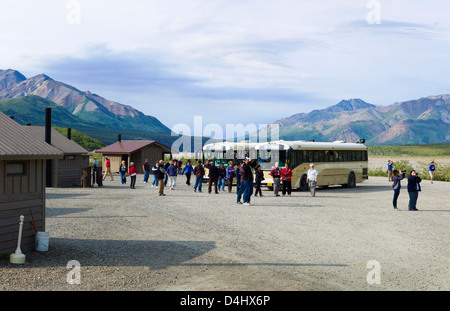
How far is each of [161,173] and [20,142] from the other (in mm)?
13972

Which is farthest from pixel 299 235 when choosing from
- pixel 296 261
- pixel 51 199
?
A: pixel 51 199

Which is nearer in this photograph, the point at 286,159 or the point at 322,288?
the point at 322,288

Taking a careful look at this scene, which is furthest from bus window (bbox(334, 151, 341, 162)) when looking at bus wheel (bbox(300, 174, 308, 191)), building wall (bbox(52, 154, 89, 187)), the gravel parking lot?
building wall (bbox(52, 154, 89, 187))

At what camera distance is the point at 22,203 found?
35.7ft

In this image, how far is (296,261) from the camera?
10055 millimetres

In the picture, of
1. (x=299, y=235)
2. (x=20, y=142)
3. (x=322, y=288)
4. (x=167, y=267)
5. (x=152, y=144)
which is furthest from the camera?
(x=152, y=144)

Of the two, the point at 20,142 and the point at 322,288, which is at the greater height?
the point at 20,142

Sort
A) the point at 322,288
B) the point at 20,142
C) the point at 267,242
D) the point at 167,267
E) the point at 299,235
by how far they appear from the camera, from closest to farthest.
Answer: the point at 322,288 < the point at 167,267 < the point at 20,142 < the point at 267,242 < the point at 299,235

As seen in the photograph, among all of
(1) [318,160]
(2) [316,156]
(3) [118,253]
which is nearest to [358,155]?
(1) [318,160]

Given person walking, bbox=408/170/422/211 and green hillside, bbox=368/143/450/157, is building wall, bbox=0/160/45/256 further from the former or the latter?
green hillside, bbox=368/143/450/157

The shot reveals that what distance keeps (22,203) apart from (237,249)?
16.3 feet

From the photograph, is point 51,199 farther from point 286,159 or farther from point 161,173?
point 286,159

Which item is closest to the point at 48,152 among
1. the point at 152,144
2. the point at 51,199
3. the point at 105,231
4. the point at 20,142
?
the point at 20,142

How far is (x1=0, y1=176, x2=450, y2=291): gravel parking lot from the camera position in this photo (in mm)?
8422
